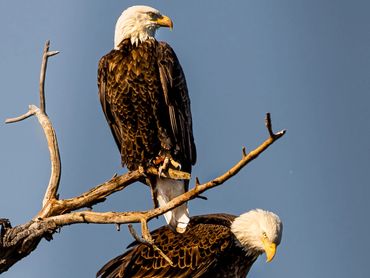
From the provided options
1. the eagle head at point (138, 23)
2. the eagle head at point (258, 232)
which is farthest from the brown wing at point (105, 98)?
the eagle head at point (258, 232)

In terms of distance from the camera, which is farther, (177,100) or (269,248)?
(269,248)

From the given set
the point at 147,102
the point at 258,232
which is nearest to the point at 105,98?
the point at 147,102

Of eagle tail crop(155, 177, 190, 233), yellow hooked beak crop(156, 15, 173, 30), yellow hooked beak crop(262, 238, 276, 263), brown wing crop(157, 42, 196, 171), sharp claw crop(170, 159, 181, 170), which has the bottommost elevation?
yellow hooked beak crop(262, 238, 276, 263)

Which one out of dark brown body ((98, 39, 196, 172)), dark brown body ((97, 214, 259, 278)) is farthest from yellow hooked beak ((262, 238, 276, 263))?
dark brown body ((98, 39, 196, 172))

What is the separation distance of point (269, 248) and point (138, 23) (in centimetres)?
210

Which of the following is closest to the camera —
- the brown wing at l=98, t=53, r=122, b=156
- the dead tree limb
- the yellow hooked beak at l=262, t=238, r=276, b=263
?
the dead tree limb

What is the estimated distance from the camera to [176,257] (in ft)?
23.9

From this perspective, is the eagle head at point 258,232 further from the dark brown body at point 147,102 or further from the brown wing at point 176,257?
the dark brown body at point 147,102

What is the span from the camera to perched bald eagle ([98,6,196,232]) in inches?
285

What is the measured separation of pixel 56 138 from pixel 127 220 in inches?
37.8

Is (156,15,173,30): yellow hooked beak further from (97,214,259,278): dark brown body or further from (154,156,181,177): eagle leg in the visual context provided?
(97,214,259,278): dark brown body

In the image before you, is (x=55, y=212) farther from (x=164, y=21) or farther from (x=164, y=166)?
(x=164, y=21)

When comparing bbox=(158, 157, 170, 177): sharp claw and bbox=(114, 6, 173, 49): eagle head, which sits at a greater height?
bbox=(114, 6, 173, 49): eagle head

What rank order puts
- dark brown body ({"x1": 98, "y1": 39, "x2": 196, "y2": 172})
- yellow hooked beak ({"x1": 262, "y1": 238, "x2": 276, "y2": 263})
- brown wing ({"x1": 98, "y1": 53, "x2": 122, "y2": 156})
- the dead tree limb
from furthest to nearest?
Answer: yellow hooked beak ({"x1": 262, "y1": 238, "x2": 276, "y2": 263}) < brown wing ({"x1": 98, "y1": 53, "x2": 122, "y2": 156}) < dark brown body ({"x1": 98, "y1": 39, "x2": 196, "y2": 172}) < the dead tree limb
